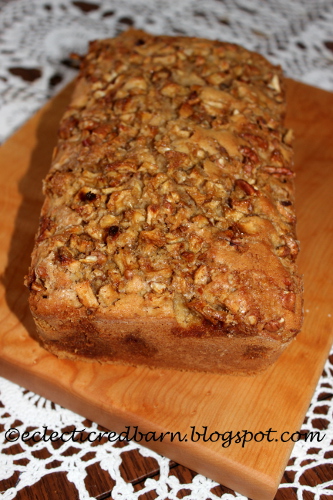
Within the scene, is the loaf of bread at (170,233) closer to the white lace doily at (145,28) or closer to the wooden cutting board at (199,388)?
the wooden cutting board at (199,388)

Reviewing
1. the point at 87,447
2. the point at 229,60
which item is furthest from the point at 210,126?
the point at 87,447

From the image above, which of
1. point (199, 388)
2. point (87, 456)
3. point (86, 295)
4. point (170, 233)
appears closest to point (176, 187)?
point (170, 233)

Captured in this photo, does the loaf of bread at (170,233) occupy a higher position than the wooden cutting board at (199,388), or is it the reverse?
the loaf of bread at (170,233)

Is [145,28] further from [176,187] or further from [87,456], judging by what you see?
[87,456]

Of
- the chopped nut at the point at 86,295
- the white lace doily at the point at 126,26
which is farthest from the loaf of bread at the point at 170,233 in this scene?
the white lace doily at the point at 126,26

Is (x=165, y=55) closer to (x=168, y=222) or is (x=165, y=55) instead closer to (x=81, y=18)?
(x=168, y=222)
